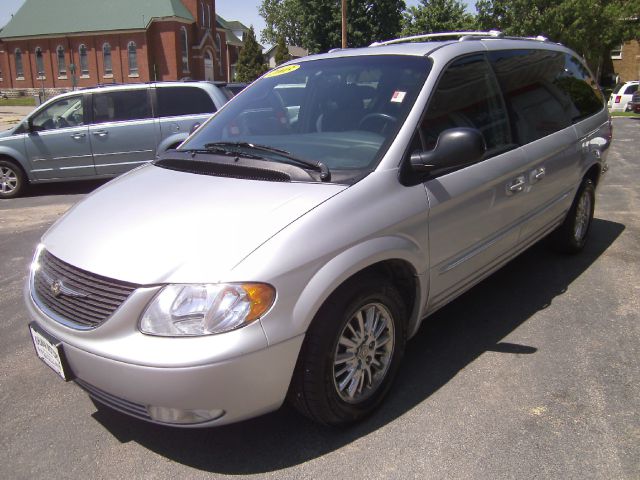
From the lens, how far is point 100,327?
2.36 m

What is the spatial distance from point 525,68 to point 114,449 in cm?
371

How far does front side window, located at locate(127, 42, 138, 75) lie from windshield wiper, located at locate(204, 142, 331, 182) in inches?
2123

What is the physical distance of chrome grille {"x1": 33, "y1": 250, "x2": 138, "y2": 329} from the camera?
7.77 feet

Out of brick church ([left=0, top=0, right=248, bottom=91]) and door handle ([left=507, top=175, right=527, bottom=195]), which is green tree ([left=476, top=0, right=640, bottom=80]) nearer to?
door handle ([left=507, top=175, right=527, bottom=195])

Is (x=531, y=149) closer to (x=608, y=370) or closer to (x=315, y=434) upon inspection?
(x=608, y=370)

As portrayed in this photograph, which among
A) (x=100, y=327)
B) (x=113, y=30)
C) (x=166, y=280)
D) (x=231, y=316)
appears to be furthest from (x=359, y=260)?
(x=113, y=30)

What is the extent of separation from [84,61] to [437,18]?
3514 centimetres

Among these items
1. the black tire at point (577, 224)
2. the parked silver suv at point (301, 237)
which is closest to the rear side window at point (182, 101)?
the parked silver suv at point (301, 237)

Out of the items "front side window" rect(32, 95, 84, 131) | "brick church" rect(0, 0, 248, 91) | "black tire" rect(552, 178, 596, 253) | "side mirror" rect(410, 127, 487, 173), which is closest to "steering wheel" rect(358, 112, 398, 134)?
"side mirror" rect(410, 127, 487, 173)

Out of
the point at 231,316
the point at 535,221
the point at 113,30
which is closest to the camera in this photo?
the point at 231,316

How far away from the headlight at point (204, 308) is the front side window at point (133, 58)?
181ft

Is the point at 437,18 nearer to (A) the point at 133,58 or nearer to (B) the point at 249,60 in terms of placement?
(B) the point at 249,60

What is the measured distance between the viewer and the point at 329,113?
11.2ft

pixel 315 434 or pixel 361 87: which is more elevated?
pixel 361 87
